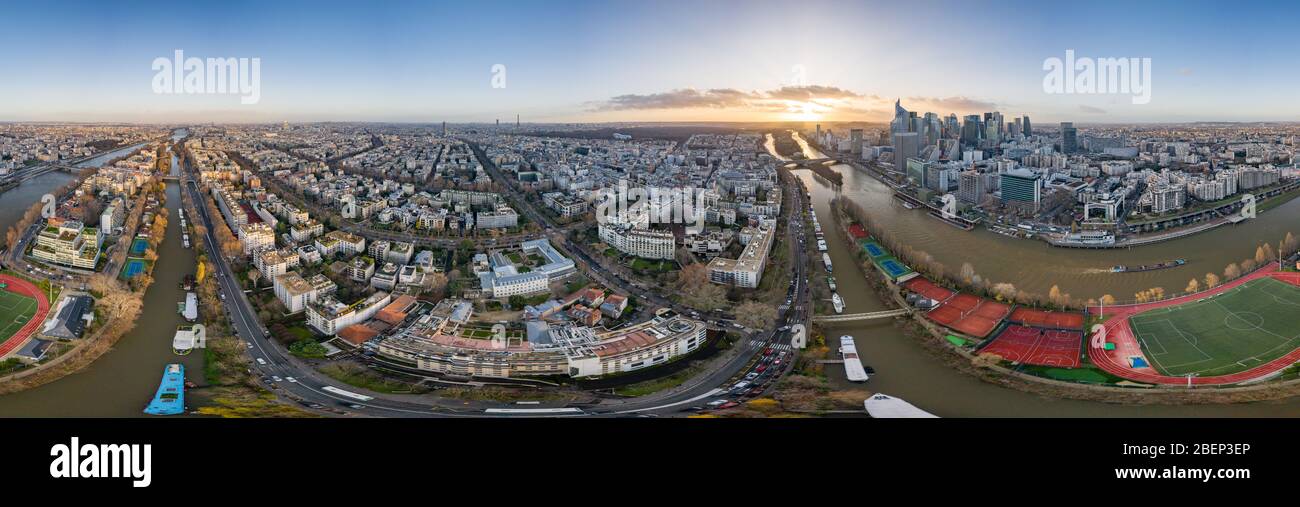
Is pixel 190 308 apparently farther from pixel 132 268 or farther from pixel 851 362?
pixel 851 362

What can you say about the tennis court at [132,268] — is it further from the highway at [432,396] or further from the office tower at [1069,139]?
the office tower at [1069,139]

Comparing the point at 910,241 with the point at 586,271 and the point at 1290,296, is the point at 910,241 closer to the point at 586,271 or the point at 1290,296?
the point at 1290,296

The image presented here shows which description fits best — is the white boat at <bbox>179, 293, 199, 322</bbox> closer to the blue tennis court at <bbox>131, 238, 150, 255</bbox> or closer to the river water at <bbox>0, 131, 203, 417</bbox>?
the river water at <bbox>0, 131, 203, 417</bbox>

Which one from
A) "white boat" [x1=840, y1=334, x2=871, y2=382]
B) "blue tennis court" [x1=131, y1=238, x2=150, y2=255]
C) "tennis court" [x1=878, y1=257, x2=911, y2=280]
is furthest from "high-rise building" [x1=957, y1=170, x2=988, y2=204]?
"blue tennis court" [x1=131, y1=238, x2=150, y2=255]

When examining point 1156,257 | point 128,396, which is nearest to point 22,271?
point 128,396

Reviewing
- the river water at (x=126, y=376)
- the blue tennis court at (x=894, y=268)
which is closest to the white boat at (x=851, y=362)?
the blue tennis court at (x=894, y=268)
